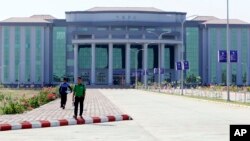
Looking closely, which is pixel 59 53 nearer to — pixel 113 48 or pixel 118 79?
pixel 113 48

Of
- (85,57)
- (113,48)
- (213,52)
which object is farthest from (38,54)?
(213,52)

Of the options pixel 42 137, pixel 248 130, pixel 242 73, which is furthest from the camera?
pixel 242 73

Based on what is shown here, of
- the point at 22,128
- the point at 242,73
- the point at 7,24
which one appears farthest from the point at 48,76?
the point at 22,128

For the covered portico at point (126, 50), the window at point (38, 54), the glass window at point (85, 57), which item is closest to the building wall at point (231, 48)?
the covered portico at point (126, 50)

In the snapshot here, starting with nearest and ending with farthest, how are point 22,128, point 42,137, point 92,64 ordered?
1. point 42,137
2. point 22,128
3. point 92,64

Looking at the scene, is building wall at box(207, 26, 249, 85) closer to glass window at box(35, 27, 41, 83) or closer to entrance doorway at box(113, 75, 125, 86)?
entrance doorway at box(113, 75, 125, 86)

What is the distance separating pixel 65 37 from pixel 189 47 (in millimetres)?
33220

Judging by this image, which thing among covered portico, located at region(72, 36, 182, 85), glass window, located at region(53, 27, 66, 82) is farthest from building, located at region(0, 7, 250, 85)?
covered portico, located at region(72, 36, 182, 85)

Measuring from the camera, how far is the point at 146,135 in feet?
51.6

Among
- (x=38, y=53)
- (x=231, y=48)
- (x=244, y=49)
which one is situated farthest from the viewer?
(x=244, y=49)

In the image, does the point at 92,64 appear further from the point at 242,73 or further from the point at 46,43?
the point at 242,73

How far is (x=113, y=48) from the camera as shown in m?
145

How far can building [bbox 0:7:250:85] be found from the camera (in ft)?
468

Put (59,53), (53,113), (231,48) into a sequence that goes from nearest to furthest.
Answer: (53,113) < (59,53) < (231,48)
